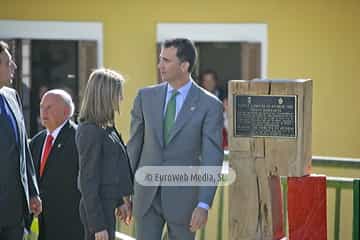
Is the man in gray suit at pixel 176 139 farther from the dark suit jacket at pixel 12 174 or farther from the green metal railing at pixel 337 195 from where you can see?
the green metal railing at pixel 337 195

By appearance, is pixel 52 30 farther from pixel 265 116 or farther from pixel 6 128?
pixel 265 116

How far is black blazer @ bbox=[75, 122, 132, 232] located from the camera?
20.3ft

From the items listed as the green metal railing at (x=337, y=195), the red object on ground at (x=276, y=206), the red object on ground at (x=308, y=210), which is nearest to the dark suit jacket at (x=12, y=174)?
the green metal railing at (x=337, y=195)

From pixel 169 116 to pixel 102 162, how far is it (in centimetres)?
54

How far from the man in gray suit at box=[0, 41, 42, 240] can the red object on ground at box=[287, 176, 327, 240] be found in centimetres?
175

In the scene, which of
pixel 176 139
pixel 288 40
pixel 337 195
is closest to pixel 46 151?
pixel 176 139

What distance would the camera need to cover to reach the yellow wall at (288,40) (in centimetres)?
1056

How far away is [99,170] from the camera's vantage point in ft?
20.5

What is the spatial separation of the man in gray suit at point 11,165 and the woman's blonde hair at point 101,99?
0.45 metres

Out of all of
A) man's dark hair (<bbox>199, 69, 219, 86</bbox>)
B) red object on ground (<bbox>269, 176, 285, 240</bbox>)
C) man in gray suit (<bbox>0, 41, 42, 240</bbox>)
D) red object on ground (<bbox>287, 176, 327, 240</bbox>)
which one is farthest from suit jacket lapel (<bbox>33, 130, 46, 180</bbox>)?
man's dark hair (<bbox>199, 69, 219, 86</bbox>)

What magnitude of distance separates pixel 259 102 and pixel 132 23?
4739mm

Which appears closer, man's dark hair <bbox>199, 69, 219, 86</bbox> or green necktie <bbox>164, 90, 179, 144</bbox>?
green necktie <bbox>164, 90, 179, 144</bbox>

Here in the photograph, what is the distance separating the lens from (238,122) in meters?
6.20

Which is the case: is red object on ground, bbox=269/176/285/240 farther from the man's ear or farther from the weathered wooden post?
the man's ear
